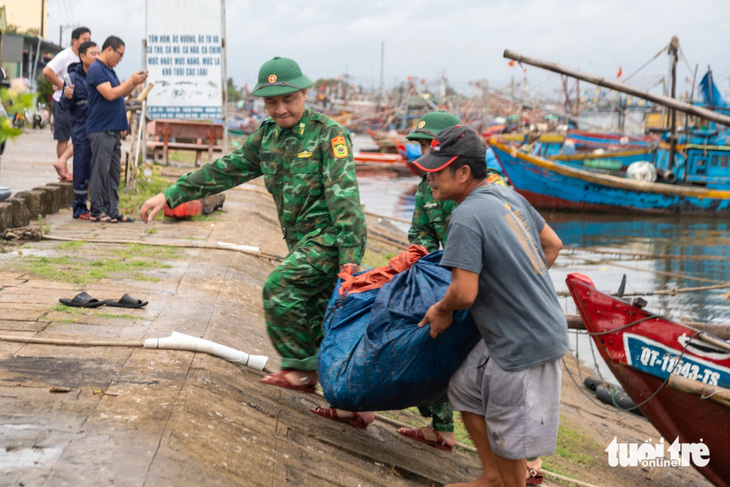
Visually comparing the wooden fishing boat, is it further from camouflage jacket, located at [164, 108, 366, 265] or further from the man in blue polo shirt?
camouflage jacket, located at [164, 108, 366, 265]

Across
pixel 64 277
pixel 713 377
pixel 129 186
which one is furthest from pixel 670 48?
pixel 64 277

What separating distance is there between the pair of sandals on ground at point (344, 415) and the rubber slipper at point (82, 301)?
4.76ft

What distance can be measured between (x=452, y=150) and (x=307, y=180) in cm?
Result: 118

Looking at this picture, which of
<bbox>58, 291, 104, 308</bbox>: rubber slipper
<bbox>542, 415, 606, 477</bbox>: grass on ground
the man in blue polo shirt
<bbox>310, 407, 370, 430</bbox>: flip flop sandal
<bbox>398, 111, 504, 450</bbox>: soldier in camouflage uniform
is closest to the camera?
<bbox>310, 407, 370, 430</bbox>: flip flop sandal

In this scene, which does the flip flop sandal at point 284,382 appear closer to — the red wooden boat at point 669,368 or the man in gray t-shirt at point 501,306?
the man in gray t-shirt at point 501,306

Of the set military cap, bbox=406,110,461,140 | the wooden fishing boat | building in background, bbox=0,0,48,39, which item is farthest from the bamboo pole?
building in background, bbox=0,0,48,39

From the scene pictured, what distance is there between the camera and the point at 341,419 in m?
4.33

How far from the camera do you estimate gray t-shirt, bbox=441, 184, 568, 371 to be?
299 cm

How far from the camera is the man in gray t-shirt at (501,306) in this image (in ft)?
9.86

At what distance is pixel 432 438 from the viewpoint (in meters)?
4.46

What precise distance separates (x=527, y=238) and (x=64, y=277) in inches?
156

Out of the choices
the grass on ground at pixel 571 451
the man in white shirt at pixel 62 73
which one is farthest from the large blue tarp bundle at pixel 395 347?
the man in white shirt at pixel 62 73

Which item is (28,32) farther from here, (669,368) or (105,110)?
(669,368)

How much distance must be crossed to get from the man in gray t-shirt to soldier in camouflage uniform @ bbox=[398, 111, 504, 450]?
3.54 ft
